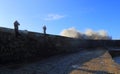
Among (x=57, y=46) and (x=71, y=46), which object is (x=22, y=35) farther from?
(x=71, y=46)

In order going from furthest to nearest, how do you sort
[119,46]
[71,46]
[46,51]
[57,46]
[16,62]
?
[119,46]
[71,46]
[57,46]
[46,51]
[16,62]

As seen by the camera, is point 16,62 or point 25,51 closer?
point 16,62

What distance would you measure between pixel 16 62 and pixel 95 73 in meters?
7.48

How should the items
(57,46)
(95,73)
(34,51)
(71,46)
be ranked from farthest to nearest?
1. (71,46)
2. (57,46)
3. (34,51)
4. (95,73)

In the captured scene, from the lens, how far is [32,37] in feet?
78.2

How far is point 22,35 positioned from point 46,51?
18.7 ft

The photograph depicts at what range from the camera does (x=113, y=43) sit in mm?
Result: 51125

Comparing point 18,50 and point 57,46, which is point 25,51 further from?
point 57,46

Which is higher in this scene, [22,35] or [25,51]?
[22,35]

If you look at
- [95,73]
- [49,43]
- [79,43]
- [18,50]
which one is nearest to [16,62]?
[18,50]

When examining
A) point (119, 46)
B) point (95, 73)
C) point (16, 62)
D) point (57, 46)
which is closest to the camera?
point (95, 73)

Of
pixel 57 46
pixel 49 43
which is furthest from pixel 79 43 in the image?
pixel 49 43

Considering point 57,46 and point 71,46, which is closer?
point 57,46

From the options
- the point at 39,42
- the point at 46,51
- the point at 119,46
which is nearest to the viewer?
the point at 39,42
